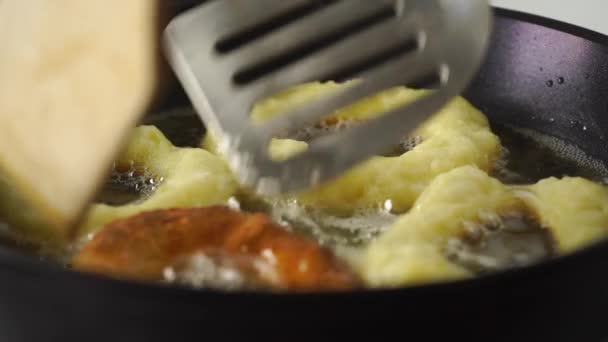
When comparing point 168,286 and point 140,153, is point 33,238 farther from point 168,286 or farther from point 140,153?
point 168,286

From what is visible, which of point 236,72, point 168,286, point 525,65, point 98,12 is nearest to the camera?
point 168,286

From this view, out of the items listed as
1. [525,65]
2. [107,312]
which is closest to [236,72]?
[107,312]

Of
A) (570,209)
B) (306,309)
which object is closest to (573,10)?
(570,209)

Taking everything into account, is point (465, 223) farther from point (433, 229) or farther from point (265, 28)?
point (265, 28)

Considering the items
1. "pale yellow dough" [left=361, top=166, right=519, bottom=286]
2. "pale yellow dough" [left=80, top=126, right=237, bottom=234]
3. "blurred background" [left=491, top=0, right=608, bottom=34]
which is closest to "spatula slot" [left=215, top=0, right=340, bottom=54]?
"pale yellow dough" [left=80, top=126, right=237, bottom=234]

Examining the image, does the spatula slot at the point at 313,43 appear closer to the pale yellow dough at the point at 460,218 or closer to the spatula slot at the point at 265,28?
the spatula slot at the point at 265,28

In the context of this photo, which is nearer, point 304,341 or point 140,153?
point 304,341
